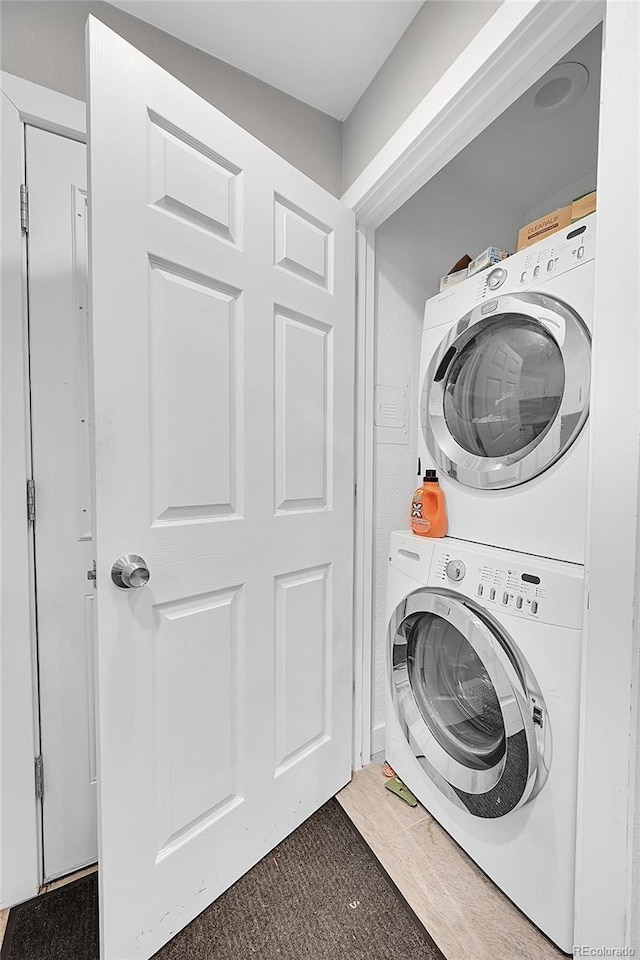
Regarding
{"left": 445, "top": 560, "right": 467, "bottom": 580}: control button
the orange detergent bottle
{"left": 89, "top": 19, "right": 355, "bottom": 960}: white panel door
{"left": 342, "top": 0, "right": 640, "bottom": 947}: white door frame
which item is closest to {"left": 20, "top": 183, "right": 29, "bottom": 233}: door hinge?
{"left": 89, "top": 19, "right": 355, "bottom": 960}: white panel door

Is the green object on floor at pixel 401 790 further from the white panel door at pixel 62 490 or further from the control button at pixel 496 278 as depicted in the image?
the control button at pixel 496 278

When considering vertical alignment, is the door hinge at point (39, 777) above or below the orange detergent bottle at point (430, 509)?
below

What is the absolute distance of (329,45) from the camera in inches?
54.4

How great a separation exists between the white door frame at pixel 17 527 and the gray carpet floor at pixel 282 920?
0.13 meters

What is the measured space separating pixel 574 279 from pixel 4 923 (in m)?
2.13

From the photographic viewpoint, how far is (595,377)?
0.85 metres

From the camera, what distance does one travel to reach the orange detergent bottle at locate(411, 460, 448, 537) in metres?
1.46

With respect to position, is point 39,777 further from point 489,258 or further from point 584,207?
point 584,207

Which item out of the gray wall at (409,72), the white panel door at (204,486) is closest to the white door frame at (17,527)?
the white panel door at (204,486)

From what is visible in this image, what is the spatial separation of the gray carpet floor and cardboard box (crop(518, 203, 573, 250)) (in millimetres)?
1826

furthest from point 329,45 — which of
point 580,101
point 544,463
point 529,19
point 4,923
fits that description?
point 4,923

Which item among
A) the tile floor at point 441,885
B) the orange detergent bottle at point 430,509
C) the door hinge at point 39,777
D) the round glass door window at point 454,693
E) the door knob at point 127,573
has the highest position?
the orange detergent bottle at point 430,509

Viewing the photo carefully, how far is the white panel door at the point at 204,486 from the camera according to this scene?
0.95 metres

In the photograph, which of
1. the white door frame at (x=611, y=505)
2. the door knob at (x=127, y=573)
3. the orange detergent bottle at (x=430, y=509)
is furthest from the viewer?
the orange detergent bottle at (x=430, y=509)
